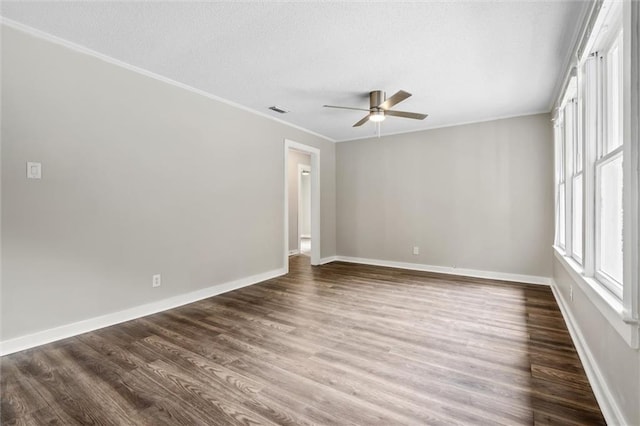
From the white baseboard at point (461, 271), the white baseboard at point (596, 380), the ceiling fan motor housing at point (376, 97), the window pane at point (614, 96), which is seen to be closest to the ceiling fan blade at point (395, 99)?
the ceiling fan motor housing at point (376, 97)

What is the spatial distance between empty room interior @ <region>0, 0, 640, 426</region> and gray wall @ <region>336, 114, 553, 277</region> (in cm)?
5

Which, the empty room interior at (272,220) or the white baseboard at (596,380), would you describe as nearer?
the white baseboard at (596,380)

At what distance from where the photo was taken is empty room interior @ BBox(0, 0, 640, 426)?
1.73 meters

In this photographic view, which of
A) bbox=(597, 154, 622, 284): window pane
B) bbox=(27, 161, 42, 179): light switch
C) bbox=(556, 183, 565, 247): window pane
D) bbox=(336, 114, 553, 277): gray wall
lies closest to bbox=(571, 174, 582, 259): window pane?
bbox=(556, 183, 565, 247): window pane

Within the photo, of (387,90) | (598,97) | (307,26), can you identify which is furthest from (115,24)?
(598,97)

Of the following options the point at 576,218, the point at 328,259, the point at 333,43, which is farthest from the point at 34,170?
the point at 576,218

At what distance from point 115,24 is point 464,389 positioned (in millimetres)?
3577

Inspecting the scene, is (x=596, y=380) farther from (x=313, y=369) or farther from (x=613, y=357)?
(x=313, y=369)

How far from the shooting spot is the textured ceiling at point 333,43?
214 cm

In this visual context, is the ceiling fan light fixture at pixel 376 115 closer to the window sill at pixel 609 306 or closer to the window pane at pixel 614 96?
the window pane at pixel 614 96

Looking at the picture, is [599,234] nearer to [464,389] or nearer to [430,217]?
[464,389]

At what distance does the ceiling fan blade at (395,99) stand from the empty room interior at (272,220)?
68 millimetres

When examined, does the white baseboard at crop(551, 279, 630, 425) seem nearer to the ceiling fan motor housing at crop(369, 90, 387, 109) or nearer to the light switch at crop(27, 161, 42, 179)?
the ceiling fan motor housing at crop(369, 90, 387, 109)

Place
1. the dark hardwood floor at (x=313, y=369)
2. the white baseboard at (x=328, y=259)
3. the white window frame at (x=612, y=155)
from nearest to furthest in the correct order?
the white window frame at (x=612, y=155)
the dark hardwood floor at (x=313, y=369)
the white baseboard at (x=328, y=259)
